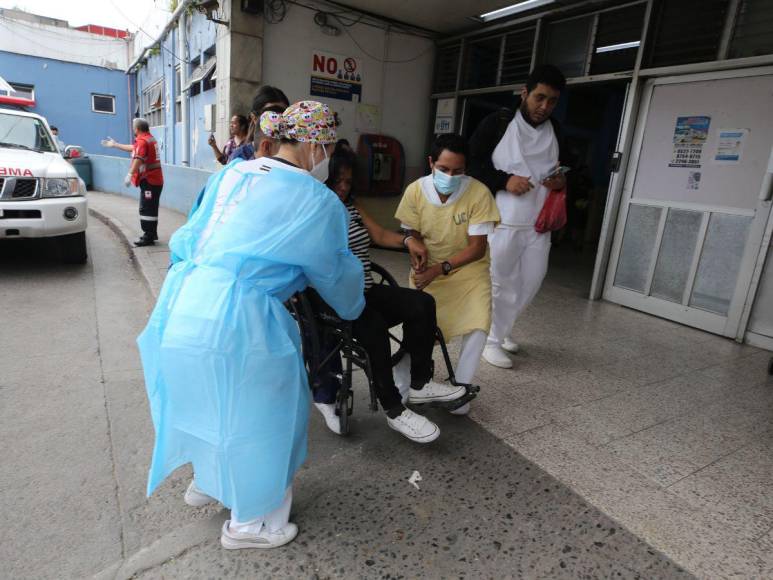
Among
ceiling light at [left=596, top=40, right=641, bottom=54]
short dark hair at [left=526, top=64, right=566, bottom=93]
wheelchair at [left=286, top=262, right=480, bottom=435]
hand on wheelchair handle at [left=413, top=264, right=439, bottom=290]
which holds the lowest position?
wheelchair at [left=286, top=262, right=480, bottom=435]

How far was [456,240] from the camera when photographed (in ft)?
8.73

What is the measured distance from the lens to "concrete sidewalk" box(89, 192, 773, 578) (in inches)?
75.5

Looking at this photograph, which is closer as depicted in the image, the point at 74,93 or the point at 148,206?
the point at 148,206

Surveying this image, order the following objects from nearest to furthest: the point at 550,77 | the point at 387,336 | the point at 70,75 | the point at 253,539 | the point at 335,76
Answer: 1. the point at 253,539
2. the point at 387,336
3. the point at 550,77
4. the point at 335,76
5. the point at 70,75

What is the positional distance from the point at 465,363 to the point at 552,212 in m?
1.26

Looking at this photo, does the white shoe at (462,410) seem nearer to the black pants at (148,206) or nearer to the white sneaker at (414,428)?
the white sneaker at (414,428)

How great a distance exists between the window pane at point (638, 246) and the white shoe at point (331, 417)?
12.6 feet

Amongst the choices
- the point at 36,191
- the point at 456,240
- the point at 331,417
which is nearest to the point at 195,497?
the point at 331,417

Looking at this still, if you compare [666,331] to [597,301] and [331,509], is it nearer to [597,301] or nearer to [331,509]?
[597,301]

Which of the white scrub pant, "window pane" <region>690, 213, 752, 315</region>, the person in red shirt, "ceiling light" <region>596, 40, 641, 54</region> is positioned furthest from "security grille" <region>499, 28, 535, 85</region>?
the white scrub pant

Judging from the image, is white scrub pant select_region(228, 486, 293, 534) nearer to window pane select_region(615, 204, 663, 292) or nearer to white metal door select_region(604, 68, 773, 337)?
white metal door select_region(604, 68, 773, 337)

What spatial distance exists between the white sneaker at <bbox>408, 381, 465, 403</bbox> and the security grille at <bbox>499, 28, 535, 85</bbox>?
16.6ft

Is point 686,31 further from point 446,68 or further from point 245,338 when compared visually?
point 245,338

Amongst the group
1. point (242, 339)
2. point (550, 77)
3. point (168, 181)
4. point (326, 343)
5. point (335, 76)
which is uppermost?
point (335, 76)
